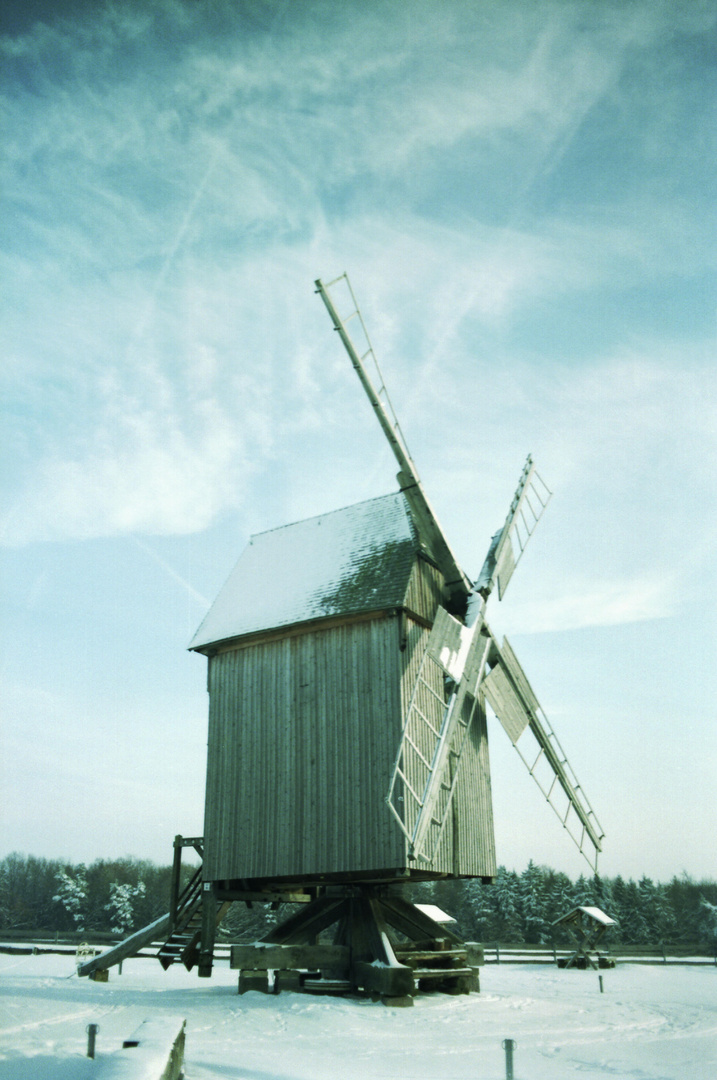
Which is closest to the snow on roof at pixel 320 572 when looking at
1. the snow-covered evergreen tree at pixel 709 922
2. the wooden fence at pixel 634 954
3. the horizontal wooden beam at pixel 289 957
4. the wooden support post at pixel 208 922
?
the wooden support post at pixel 208 922

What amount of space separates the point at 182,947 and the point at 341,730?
21.5 ft

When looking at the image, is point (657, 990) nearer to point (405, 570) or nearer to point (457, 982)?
point (457, 982)

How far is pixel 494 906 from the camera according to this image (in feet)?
177

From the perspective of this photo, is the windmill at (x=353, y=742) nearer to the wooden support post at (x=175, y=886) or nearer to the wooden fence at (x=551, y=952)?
the wooden support post at (x=175, y=886)

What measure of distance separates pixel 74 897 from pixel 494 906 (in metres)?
29.7

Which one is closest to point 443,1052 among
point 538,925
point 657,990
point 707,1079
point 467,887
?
point 707,1079

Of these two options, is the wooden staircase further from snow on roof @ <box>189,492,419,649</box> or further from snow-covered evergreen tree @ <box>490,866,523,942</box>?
snow-covered evergreen tree @ <box>490,866,523,942</box>

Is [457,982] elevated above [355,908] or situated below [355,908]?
below

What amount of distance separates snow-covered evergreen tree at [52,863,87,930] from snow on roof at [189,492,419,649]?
4746 centimetres

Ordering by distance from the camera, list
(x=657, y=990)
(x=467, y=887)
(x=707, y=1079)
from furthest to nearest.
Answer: (x=467, y=887), (x=657, y=990), (x=707, y=1079)

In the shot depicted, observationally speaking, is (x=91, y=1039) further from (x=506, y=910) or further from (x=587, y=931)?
(x=506, y=910)

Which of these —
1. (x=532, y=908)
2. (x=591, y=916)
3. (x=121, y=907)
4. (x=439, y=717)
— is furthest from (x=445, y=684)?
(x=121, y=907)

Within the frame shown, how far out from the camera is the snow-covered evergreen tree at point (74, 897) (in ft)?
189

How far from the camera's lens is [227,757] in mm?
17094
